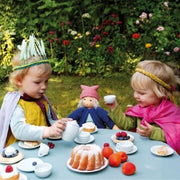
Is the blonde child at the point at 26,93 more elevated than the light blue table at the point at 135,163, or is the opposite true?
the blonde child at the point at 26,93

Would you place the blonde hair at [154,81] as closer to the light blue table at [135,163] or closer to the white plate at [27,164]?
the light blue table at [135,163]

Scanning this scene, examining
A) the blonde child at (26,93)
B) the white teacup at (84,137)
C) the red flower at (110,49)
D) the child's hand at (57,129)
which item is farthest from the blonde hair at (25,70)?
the red flower at (110,49)

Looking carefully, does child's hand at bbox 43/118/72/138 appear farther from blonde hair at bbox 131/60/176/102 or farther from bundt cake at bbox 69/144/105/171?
blonde hair at bbox 131/60/176/102

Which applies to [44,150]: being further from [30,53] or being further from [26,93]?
[30,53]

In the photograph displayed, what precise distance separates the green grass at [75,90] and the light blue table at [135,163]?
8.66 feet

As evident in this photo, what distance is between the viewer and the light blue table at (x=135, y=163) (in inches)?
73.1

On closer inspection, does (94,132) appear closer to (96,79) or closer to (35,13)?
(96,79)

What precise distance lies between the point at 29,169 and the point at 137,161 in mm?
694

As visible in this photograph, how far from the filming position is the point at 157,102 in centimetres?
273

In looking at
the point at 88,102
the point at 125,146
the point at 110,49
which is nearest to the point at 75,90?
the point at 110,49

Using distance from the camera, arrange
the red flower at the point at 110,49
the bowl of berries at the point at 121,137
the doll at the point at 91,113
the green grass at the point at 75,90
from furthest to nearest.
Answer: the red flower at the point at 110,49 < the green grass at the point at 75,90 < the doll at the point at 91,113 < the bowl of berries at the point at 121,137

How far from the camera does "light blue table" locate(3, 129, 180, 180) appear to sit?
1857 millimetres

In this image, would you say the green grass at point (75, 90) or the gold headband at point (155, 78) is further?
the green grass at point (75, 90)

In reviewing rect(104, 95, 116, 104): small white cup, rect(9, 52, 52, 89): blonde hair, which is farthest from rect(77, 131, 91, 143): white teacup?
rect(9, 52, 52, 89): blonde hair
